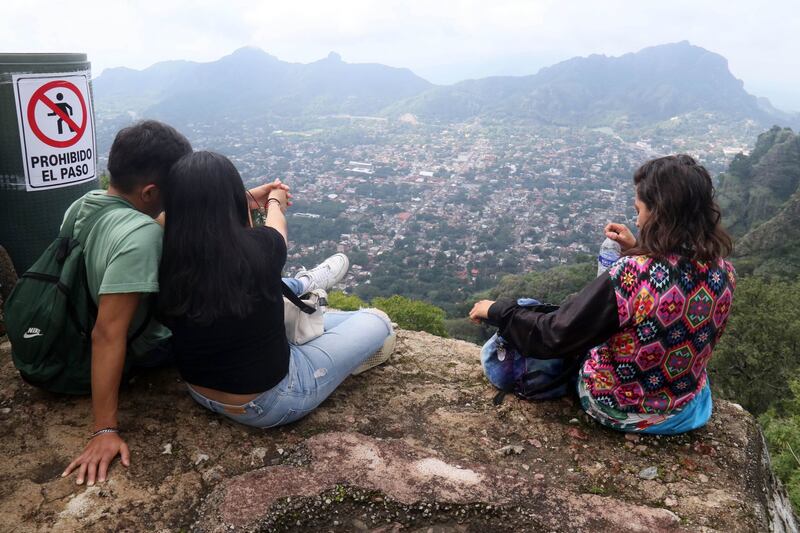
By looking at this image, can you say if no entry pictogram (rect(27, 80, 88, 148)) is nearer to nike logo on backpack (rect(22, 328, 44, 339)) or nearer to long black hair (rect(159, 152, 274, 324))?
nike logo on backpack (rect(22, 328, 44, 339))

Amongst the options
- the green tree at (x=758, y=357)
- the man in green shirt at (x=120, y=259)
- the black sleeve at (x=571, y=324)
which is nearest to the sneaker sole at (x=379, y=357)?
the black sleeve at (x=571, y=324)

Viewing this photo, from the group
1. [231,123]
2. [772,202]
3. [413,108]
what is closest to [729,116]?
[413,108]

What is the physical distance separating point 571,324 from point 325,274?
65.5 inches

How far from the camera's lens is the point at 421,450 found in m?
2.56

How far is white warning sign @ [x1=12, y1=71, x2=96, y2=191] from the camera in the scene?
3.22 m

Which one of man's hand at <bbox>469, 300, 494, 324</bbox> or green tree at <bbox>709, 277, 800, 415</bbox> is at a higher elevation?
man's hand at <bbox>469, 300, 494, 324</bbox>

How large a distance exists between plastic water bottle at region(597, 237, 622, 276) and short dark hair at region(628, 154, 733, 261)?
1.70 ft

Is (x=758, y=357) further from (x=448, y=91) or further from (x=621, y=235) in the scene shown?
(x=448, y=91)

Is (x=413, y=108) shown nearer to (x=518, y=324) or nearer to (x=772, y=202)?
(x=772, y=202)

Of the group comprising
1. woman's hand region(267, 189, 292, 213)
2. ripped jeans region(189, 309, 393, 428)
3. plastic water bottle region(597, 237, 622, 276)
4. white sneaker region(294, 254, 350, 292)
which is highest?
woman's hand region(267, 189, 292, 213)

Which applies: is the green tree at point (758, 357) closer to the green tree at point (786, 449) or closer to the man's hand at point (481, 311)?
the green tree at point (786, 449)

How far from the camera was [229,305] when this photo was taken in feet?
6.93

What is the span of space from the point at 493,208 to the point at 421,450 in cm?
5857

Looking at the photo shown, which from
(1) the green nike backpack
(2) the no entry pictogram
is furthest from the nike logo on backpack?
(2) the no entry pictogram
